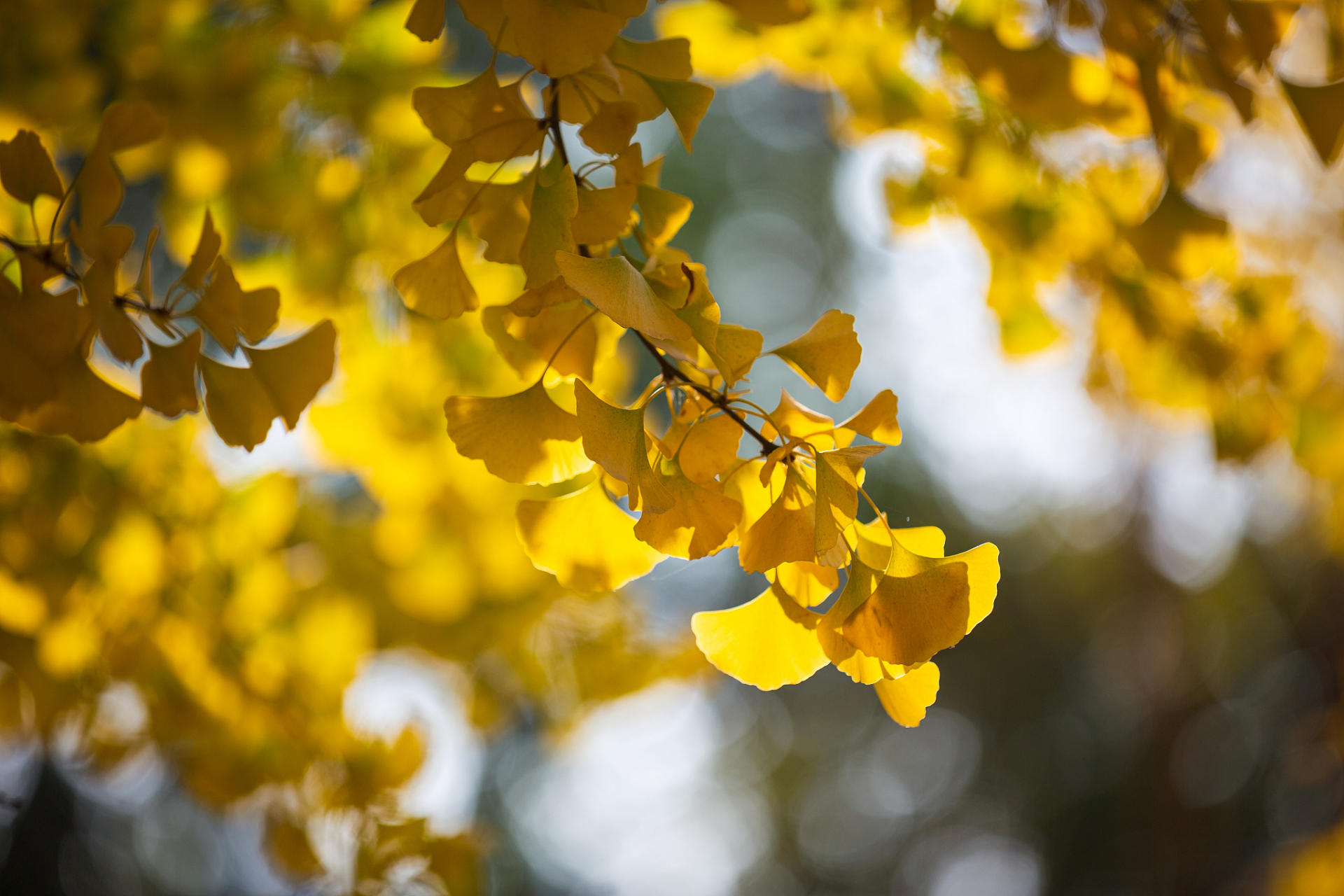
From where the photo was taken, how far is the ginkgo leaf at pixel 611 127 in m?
0.35

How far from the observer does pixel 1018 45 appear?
2.06 feet

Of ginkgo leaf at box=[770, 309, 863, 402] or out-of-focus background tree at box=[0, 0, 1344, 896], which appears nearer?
ginkgo leaf at box=[770, 309, 863, 402]

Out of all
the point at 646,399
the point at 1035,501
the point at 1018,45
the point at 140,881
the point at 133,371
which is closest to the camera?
the point at 646,399

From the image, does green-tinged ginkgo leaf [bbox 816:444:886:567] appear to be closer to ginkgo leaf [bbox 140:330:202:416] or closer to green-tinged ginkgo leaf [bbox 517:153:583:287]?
green-tinged ginkgo leaf [bbox 517:153:583:287]

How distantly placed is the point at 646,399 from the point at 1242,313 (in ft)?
2.28

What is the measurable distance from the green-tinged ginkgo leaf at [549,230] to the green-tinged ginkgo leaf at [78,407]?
22 cm

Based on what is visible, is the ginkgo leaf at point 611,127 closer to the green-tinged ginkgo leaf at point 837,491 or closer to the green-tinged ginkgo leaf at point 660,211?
the green-tinged ginkgo leaf at point 660,211

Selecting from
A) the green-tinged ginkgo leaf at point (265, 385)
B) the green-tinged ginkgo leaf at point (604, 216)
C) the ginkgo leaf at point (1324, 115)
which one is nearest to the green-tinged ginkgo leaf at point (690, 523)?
the green-tinged ginkgo leaf at point (604, 216)

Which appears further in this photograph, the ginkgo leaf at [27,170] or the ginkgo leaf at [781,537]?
the ginkgo leaf at [27,170]

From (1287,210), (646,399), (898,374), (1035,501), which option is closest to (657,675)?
(646,399)

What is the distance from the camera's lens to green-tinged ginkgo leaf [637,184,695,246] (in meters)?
0.38

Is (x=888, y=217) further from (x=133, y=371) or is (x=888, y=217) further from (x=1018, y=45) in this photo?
(x=133, y=371)

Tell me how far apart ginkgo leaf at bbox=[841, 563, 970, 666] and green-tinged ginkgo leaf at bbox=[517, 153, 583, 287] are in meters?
0.18

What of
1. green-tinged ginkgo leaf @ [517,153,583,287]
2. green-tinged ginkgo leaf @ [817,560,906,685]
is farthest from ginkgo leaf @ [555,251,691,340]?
green-tinged ginkgo leaf @ [817,560,906,685]
